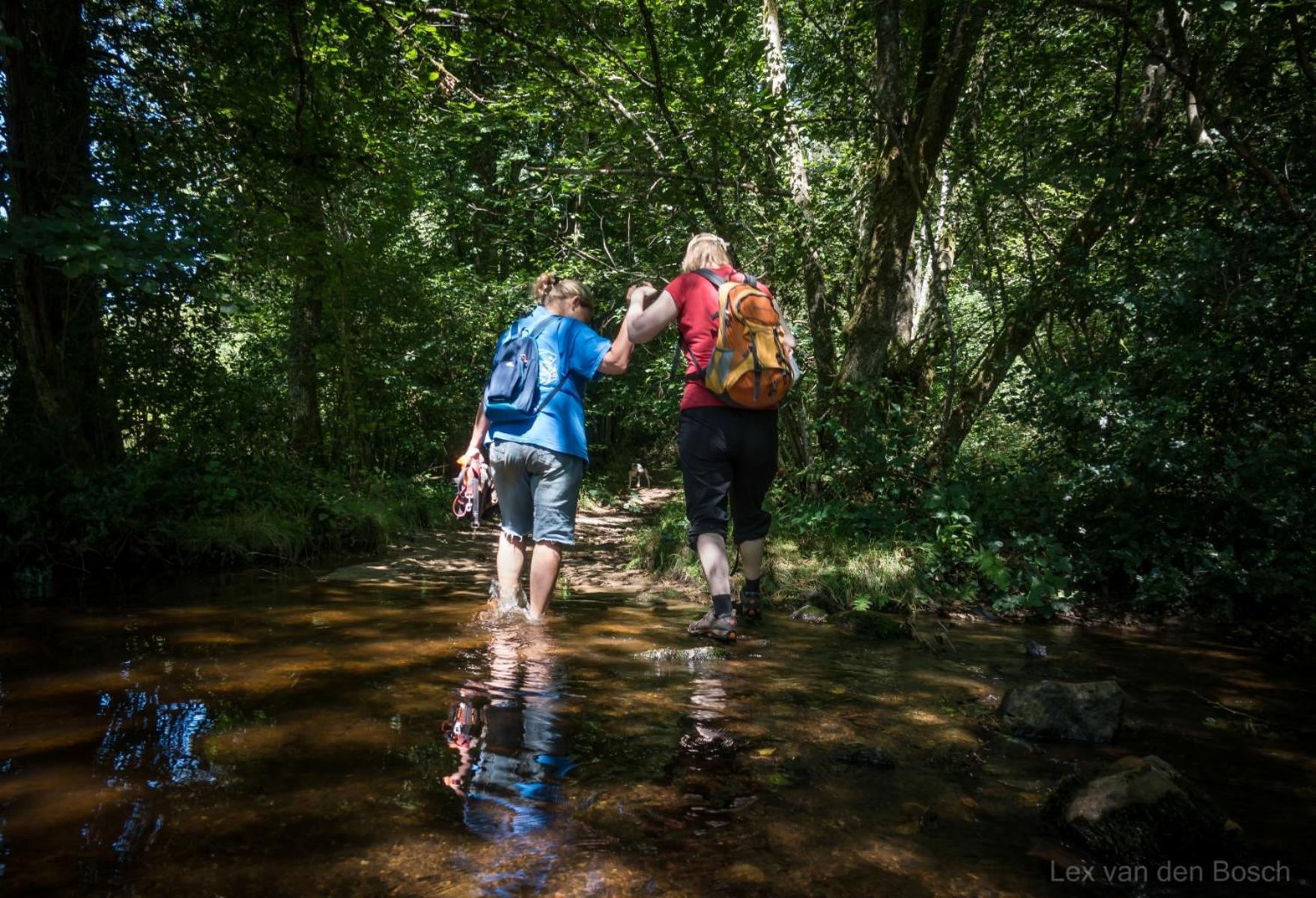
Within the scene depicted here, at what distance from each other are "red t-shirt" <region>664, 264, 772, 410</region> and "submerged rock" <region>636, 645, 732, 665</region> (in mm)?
1351

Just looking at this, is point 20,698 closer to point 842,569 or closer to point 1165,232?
point 842,569

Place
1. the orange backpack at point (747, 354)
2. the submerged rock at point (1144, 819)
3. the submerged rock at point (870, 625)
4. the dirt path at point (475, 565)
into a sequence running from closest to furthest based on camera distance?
the submerged rock at point (1144, 819) → the orange backpack at point (747, 354) → the submerged rock at point (870, 625) → the dirt path at point (475, 565)

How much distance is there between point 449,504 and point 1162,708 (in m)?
9.69

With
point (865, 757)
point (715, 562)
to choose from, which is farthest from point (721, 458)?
point (865, 757)

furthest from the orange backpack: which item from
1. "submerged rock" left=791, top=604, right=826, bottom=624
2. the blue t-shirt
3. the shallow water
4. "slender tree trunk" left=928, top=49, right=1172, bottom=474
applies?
"slender tree trunk" left=928, top=49, right=1172, bottom=474

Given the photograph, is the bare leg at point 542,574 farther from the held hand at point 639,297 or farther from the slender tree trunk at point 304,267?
the slender tree trunk at point 304,267

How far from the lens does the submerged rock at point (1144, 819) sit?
1.92m

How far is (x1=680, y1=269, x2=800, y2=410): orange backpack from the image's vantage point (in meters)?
4.02

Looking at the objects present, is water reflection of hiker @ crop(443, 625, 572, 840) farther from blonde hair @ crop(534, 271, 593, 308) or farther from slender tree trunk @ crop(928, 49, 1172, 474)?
slender tree trunk @ crop(928, 49, 1172, 474)

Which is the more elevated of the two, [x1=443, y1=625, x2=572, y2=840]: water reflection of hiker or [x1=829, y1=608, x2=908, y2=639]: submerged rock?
[x1=443, y1=625, x2=572, y2=840]: water reflection of hiker

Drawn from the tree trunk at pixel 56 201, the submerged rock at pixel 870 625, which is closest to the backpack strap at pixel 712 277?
the submerged rock at pixel 870 625

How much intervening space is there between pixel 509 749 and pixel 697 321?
2537mm

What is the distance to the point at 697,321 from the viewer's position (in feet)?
13.8

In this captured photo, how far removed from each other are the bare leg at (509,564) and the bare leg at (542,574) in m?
0.19
